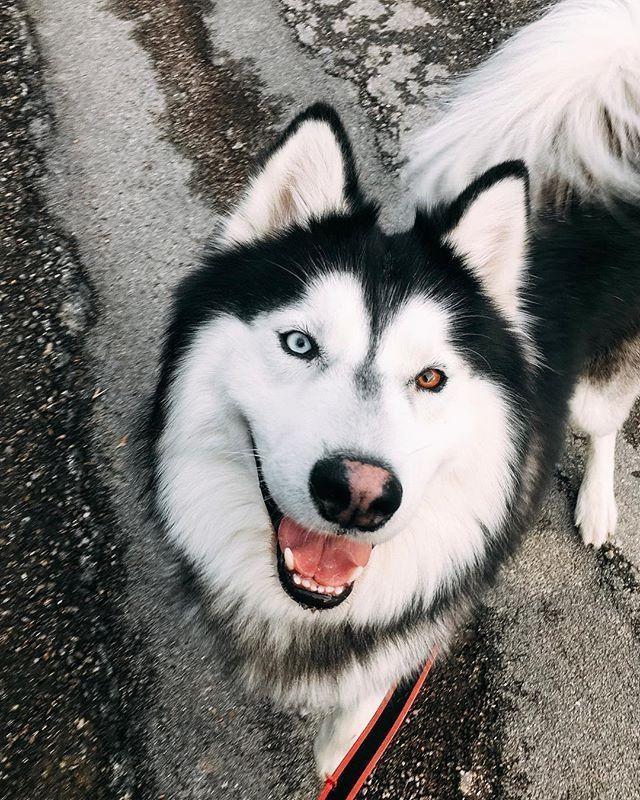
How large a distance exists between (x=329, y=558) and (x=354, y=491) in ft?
0.82

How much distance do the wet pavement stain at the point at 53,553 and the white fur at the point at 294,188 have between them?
111 centimetres

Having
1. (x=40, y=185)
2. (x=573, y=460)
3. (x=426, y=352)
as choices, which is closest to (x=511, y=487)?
(x=426, y=352)

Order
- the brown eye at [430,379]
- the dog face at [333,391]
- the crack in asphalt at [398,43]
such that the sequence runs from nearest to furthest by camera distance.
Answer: the dog face at [333,391] < the brown eye at [430,379] < the crack in asphalt at [398,43]

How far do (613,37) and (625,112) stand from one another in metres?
0.23

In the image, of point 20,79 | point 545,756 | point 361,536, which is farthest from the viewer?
point 20,79

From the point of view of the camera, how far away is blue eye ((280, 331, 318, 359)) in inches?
51.4

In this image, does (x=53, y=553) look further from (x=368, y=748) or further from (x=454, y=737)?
(x=454, y=737)

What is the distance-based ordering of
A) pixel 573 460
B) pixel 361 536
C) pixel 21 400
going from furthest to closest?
pixel 573 460
pixel 21 400
pixel 361 536

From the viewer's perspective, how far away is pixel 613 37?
1854mm

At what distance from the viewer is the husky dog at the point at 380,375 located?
124cm

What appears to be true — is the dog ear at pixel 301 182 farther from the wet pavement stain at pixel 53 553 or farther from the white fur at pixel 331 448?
the wet pavement stain at pixel 53 553

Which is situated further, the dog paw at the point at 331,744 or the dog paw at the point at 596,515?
the dog paw at the point at 596,515

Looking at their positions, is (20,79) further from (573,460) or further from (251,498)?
(573,460)

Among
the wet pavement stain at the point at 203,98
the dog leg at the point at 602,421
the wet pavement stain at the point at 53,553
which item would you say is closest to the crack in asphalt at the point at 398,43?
the wet pavement stain at the point at 203,98
